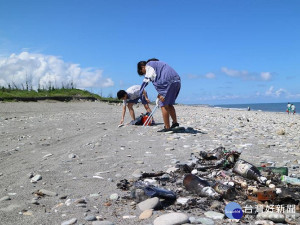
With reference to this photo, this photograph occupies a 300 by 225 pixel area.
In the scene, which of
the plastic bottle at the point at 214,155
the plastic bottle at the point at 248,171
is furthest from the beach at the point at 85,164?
the plastic bottle at the point at 248,171

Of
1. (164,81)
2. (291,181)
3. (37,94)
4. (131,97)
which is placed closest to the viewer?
(291,181)

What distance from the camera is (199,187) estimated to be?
3.03 meters

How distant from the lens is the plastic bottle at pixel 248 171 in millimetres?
3320

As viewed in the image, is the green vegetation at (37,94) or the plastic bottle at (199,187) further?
the green vegetation at (37,94)

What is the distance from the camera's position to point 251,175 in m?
3.40

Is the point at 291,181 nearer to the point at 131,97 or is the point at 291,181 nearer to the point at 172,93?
the point at 172,93

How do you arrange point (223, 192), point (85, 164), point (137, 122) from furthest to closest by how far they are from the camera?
1. point (137, 122)
2. point (85, 164)
3. point (223, 192)

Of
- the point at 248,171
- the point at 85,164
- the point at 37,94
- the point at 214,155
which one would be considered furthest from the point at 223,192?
the point at 37,94

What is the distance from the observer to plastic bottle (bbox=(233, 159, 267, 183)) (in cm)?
332

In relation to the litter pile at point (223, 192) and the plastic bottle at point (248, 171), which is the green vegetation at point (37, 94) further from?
the plastic bottle at point (248, 171)

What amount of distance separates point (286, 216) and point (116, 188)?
5.51 feet

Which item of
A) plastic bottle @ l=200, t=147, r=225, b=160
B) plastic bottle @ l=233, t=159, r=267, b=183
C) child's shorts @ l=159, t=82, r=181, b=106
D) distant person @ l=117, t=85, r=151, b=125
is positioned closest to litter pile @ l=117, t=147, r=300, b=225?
plastic bottle @ l=233, t=159, r=267, b=183

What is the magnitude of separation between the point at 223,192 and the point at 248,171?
2.31 feet

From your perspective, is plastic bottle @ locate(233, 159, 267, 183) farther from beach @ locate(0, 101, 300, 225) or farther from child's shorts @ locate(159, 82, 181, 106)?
child's shorts @ locate(159, 82, 181, 106)
